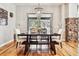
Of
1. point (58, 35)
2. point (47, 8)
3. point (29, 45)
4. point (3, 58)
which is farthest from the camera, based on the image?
point (29, 45)

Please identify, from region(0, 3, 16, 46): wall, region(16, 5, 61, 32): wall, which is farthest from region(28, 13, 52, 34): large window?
region(0, 3, 16, 46): wall

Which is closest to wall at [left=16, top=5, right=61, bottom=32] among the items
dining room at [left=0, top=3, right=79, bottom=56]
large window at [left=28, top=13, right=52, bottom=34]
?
dining room at [left=0, top=3, right=79, bottom=56]

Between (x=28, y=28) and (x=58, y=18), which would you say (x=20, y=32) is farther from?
(x=58, y=18)

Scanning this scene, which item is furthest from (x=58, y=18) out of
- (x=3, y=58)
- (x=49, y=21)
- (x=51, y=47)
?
(x=3, y=58)

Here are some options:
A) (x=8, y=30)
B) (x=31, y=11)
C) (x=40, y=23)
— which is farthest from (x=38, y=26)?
(x=8, y=30)

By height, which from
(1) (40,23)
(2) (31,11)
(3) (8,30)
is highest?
(2) (31,11)

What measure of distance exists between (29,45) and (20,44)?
0.36 m

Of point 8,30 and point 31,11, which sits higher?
point 31,11

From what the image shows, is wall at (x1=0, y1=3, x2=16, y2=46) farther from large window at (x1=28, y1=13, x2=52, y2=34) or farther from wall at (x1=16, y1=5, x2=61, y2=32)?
large window at (x1=28, y1=13, x2=52, y2=34)

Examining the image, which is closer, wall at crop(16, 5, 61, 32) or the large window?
wall at crop(16, 5, 61, 32)

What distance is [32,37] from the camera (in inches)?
160

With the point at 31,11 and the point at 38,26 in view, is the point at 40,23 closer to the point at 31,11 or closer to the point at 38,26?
the point at 38,26

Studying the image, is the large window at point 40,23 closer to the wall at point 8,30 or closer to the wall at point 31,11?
the wall at point 31,11

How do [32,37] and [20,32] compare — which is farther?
[32,37]
